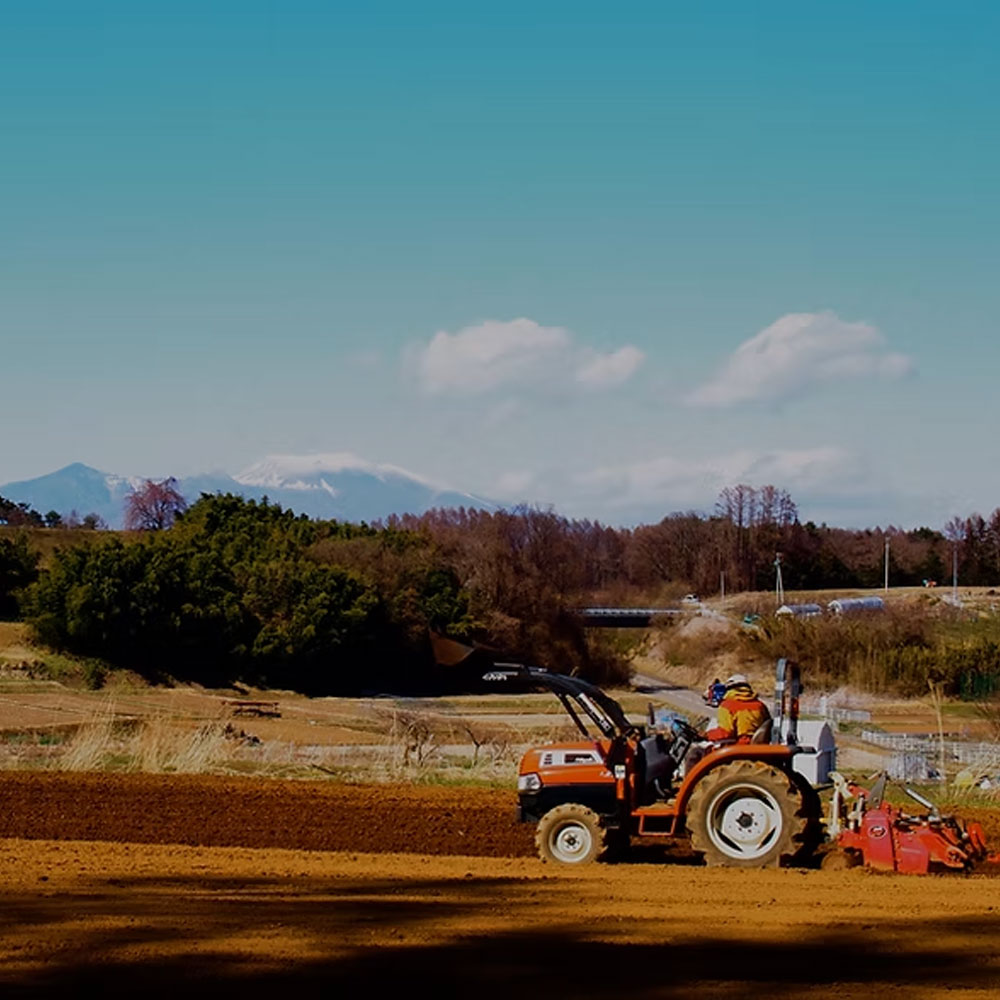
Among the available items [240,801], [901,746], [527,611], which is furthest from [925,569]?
[240,801]

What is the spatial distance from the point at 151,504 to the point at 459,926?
11328 centimetres

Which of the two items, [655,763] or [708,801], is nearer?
[708,801]

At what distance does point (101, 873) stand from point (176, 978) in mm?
4277

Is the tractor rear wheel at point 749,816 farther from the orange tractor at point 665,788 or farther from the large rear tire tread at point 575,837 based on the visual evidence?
the large rear tire tread at point 575,837

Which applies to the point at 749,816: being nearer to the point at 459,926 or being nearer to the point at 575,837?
the point at 575,837

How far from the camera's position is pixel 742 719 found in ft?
43.6

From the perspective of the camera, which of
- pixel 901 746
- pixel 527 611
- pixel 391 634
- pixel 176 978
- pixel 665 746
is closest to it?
pixel 176 978

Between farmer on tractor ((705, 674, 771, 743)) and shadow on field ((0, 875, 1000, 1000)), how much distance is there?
292 cm

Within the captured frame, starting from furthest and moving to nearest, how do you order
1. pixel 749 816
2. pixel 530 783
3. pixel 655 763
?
pixel 530 783 → pixel 655 763 → pixel 749 816

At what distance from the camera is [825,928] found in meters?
9.70

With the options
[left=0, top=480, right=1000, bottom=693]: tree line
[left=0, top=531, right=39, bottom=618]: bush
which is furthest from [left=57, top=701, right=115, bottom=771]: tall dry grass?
[left=0, top=531, right=39, bottom=618]: bush

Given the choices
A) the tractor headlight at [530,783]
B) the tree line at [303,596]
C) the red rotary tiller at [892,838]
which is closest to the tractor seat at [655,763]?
the tractor headlight at [530,783]

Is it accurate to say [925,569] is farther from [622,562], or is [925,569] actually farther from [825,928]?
[825,928]

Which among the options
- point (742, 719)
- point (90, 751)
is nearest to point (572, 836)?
point (742, 719)
